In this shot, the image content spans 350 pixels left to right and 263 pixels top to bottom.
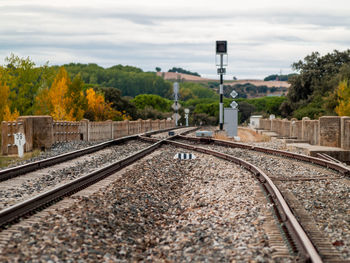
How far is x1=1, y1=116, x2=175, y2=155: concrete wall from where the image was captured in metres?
19.9

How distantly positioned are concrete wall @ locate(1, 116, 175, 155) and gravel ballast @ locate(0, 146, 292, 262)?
9831 millimetres

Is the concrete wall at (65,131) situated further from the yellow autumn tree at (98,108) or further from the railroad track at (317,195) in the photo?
the yellow autumn tree at (98,108)

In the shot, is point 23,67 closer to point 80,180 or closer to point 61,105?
point 61,105

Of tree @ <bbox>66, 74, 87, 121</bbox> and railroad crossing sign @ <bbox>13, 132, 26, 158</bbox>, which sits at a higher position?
tree @ <bbox>66, 74, 87, 121</bbox>

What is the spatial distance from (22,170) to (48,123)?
935cm

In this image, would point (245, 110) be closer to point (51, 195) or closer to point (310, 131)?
point (310, 131)

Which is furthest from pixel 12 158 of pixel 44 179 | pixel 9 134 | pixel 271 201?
pixel 271 201

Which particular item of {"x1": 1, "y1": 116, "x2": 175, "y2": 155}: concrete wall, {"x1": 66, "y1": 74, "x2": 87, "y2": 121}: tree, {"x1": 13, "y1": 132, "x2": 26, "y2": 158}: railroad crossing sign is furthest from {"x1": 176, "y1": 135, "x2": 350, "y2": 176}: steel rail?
{"x1": 66, "y1": 74, "x2": 87, "y2": 121}: tree

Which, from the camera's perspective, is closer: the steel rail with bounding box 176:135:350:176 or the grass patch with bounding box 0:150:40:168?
the steel rail with bounding box 176:135:350:176

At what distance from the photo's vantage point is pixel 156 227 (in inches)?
310

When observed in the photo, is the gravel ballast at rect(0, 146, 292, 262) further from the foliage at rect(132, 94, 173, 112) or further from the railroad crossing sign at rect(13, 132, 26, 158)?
the foliage at rect(132, 94, 173, 112)

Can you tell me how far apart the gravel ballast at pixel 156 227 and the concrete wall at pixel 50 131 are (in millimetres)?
9831

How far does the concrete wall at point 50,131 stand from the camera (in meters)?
19.9

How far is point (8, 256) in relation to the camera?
5.45m
